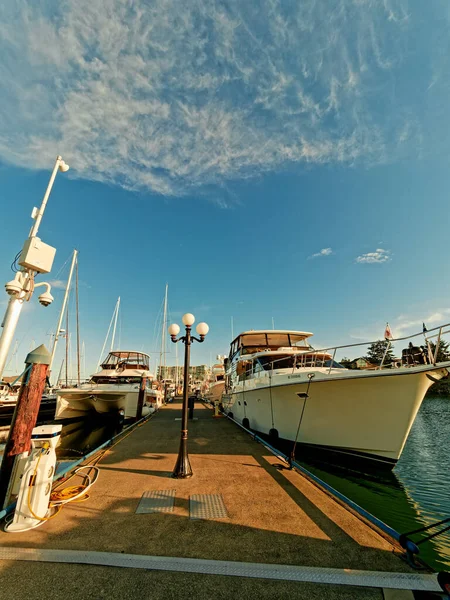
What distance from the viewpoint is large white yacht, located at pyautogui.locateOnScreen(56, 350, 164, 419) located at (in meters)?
16.3

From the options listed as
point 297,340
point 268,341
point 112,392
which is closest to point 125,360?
point 112,392

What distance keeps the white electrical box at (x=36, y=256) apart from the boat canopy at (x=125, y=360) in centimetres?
1543

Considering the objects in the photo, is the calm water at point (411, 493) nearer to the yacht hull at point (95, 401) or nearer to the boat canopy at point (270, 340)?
the boat canopy at point (270, 340)

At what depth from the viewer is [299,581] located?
8.64 feet

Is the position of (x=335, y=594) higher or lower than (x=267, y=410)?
lower

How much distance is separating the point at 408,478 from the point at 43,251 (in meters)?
13.1

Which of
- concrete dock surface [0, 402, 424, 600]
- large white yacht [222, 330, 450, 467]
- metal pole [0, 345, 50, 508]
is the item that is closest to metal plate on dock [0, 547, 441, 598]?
concrete dock surface [0, 402, 424, 600]

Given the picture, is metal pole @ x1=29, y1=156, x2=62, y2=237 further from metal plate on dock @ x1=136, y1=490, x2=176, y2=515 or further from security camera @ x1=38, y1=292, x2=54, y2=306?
metal plate on dock @ x1=136, y1=490, x2=176, y2=515

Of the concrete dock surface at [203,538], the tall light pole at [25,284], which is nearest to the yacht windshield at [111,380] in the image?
the tall light pole at [25,284]

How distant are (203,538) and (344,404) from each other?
6360 mm

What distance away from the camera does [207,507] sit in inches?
169

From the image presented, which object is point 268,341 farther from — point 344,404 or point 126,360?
point 126,360

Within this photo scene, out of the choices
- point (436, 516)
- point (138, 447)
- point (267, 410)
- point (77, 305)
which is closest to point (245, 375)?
point (267, 410)

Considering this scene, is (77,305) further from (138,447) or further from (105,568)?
(105,568)
